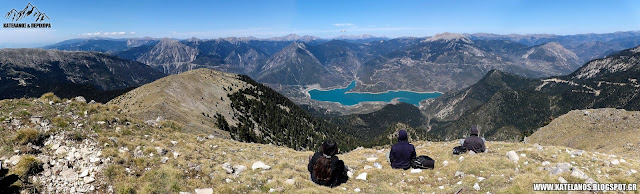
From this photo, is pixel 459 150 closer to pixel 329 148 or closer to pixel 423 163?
pixel 423 163

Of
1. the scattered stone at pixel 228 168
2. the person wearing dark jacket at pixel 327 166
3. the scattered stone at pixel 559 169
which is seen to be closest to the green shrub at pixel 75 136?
the scattered stone at pixel 228 168

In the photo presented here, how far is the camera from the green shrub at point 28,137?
14680mm

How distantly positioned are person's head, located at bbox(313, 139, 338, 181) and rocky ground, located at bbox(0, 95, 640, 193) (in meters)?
0.80

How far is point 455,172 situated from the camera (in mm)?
16734

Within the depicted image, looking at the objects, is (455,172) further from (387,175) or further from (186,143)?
(186,143)

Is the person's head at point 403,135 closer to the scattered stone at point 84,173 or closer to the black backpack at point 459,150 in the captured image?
the black backpack at point 459,150

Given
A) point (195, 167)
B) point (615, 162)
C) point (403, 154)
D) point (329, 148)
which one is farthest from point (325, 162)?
point (615, 162)

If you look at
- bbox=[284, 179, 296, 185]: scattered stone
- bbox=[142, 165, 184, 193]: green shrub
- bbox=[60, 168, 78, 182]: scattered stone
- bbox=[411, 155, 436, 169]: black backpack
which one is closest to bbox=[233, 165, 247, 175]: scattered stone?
bbox=[142, 165, 184, 193]: green shrub

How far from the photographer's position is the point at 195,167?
16.1 metres

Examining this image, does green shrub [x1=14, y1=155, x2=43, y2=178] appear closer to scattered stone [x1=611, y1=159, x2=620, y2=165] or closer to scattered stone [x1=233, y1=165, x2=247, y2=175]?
scattered stone [x1=233, y1=165, x2=247, y2=175]

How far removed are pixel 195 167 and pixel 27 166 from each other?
718 cm

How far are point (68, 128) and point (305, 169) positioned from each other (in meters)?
15.8

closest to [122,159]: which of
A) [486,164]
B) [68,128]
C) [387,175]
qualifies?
[68,128]

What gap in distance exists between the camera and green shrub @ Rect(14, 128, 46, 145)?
48.2 feet
